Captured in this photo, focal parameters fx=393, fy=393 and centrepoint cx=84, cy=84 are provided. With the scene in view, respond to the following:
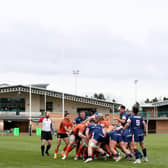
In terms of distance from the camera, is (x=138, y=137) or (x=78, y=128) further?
(x=78, y=128)

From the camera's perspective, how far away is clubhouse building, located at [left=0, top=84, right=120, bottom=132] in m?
65.6

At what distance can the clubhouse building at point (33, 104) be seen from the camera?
215 ft

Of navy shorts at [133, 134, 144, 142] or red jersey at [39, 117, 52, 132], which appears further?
red jersey at [39, 117, 52, 132]

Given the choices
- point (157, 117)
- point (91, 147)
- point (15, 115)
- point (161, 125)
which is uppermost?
point (15, 115)

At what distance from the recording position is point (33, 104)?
70000 mm

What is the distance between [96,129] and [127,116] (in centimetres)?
156

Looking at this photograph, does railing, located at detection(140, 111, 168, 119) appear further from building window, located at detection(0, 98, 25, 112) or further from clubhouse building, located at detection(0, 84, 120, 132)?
building window, located at detection(0, 98, 25, 112)

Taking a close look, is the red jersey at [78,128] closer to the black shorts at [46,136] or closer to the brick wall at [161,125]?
the black shorts at [46,136]

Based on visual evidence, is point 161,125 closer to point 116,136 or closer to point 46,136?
point 46,136

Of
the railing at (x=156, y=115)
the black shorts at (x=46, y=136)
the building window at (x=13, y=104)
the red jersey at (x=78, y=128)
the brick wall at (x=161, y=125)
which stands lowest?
the brick wall at (x=161, y=125)

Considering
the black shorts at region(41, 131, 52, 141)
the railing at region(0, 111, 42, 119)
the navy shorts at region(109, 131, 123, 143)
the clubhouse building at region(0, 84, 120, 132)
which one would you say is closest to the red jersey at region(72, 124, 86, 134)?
the navy shorts at region(109, 131, 123, 143)

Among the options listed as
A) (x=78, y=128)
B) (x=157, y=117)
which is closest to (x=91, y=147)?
(x=78, y=128)

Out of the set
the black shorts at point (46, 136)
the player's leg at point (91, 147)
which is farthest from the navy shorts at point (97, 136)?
the black shorts at point (46, 136)

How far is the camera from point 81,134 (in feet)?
48.8
